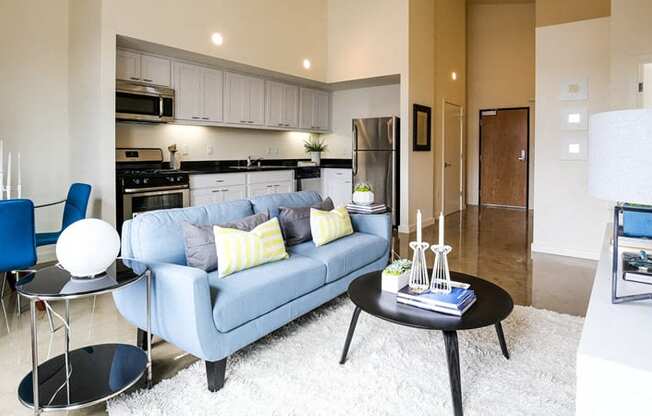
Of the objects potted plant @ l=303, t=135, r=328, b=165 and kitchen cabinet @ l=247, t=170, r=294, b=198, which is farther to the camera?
potted plant @ l=303, t=135, r=328, b=165

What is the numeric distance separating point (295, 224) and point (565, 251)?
346 centimetres

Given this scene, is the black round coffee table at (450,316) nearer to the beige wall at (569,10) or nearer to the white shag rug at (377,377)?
the white shag rug at (377,377)

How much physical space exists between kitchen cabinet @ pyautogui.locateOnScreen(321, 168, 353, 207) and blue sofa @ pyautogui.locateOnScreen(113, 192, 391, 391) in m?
3.88

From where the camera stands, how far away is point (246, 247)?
8.51 ft

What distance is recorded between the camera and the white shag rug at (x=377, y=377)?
77.5 inches

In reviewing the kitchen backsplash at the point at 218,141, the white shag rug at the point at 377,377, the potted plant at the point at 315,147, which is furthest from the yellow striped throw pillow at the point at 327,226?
the potted plant at the point at 315,147

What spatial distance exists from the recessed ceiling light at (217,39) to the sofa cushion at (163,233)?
3.12m

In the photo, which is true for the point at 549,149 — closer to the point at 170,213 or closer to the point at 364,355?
the point at 364,355

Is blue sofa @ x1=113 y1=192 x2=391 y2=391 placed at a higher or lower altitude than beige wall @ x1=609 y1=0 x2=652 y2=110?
lower

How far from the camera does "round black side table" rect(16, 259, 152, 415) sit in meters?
1.81

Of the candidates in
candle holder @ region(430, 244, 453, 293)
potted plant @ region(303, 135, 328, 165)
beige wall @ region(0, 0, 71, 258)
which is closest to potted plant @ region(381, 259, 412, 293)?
candle holder @ region(430, 244, 453, 293)

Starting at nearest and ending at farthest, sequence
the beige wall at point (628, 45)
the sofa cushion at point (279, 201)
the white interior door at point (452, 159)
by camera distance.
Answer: the sofa cushion at point (279, 201) → the beige wall at point (628, 45) → the white interior door at point (452, 159)

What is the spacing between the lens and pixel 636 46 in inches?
168

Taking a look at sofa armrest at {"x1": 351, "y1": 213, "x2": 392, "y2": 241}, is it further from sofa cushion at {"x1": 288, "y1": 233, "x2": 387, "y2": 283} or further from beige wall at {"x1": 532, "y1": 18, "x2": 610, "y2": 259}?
beige wall at {"x1": 532, "y1": 18, "x2": 610, "y2": 259}
